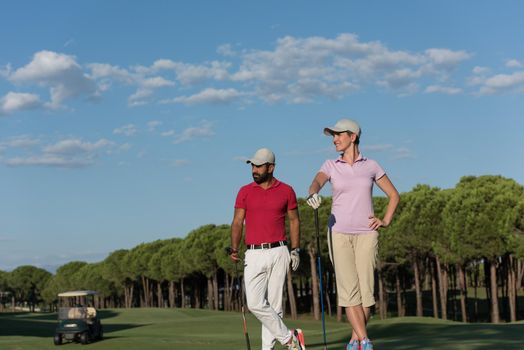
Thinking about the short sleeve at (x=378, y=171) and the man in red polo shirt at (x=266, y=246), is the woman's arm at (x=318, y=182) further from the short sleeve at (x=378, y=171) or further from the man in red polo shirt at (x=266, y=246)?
the man in red polo shirt at (x=266, y=246)

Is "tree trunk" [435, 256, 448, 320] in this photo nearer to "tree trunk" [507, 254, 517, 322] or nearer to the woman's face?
"tree trunk" [507, 254, 517, 322]

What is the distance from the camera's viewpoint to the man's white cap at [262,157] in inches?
468

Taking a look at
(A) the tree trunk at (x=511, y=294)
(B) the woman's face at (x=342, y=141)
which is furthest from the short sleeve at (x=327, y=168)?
(A) the tree trunk at (x=511, y=294)

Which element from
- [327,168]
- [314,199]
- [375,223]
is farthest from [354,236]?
[327,168]

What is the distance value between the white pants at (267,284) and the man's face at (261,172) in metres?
1.05

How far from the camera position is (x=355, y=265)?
10547mm

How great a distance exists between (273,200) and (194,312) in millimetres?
76871

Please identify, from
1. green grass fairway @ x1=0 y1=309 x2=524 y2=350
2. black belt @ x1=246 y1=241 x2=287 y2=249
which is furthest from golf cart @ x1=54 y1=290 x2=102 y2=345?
black belt @ x1=246 y1=241 x2=287 y2=249

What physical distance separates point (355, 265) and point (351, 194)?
933 mm

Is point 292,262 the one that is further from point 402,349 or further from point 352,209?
point 402,349

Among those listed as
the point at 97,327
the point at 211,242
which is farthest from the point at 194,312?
the point at 97,327

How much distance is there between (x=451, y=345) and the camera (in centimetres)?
1552

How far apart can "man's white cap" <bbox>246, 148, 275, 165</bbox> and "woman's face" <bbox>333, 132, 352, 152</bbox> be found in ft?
4.76

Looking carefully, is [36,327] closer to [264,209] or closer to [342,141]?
[264,209]
